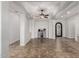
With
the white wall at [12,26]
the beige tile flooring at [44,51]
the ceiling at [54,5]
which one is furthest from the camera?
the white wall at [12,26]

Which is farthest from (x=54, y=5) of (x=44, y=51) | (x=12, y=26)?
(x=12, y=26)

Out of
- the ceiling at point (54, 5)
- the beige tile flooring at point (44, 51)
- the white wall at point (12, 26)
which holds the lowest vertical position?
the beige tile flooring at point (44, 51)

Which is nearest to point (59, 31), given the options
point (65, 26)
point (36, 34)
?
point (65, 26)

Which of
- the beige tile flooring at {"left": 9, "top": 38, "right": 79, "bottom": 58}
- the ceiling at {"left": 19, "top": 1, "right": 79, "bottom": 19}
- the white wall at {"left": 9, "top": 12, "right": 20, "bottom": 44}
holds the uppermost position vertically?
the ceiling at {"left": 19, "top": 1, "right": 79, "bottom": 19}

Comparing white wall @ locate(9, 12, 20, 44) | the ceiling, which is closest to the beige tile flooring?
white wall @ locate(9, 12, 20, 44)

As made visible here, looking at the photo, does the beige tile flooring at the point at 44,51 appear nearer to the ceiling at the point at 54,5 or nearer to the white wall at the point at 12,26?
the white wall at the point at 12,26

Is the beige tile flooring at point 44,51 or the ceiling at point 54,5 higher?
the ceiling at point 54,5

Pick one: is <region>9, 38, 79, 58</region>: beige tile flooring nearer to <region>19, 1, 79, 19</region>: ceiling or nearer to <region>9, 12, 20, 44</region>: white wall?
<region>9, 12, 20, 44</region>: white wall

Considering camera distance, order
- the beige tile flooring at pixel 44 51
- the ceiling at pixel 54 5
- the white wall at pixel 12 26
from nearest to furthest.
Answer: the beige tile flooring at pixel 44 51 → the ceiling at pixel 54 5 → the white wall at pixel 12 26

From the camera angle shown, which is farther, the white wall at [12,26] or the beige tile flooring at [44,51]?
the white wall at [12,26]

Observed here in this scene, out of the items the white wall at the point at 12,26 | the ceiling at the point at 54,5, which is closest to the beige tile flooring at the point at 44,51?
the white wall at the point at 12,26

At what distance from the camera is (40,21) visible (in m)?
15.1

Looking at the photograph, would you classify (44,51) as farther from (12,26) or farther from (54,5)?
(12,26)

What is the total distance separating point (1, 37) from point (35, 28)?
1332 centimetres
